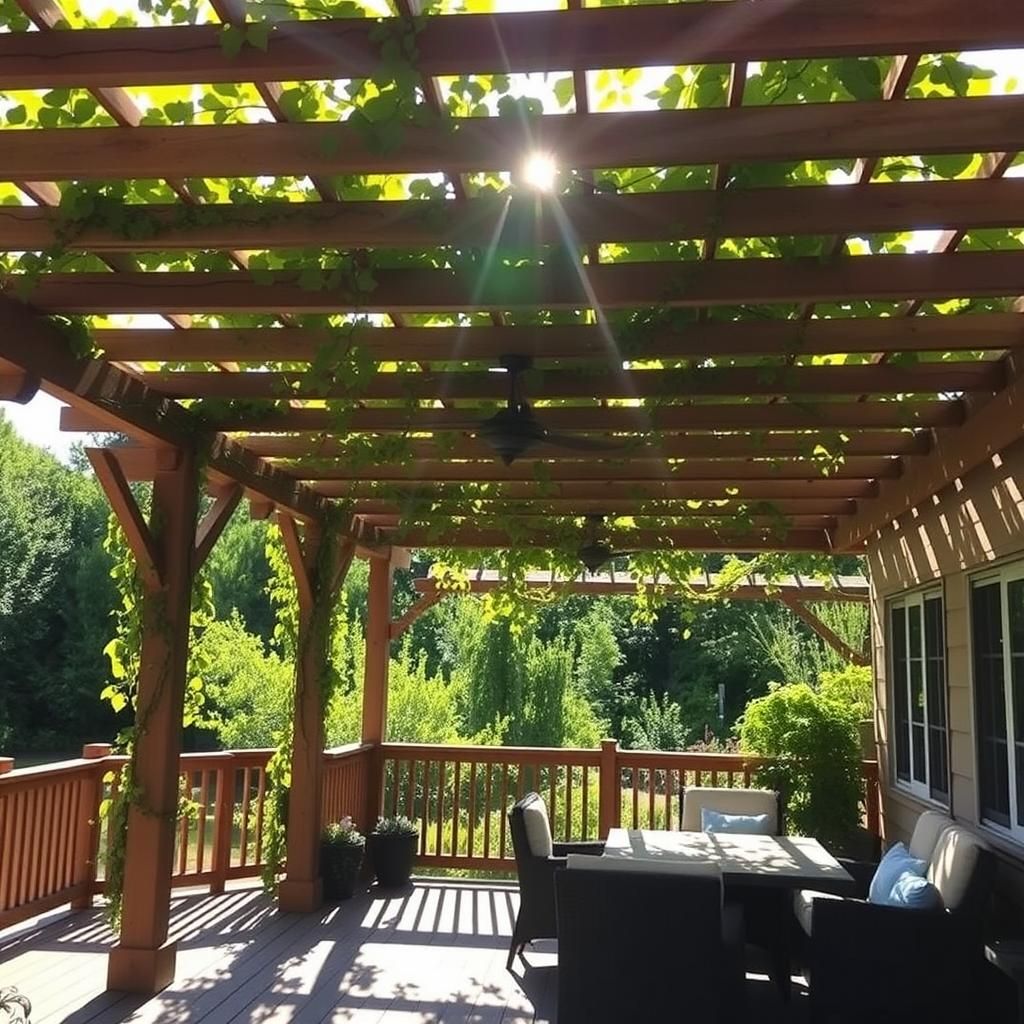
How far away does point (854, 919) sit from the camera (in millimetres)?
3730

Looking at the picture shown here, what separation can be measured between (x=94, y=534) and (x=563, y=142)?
21483mm

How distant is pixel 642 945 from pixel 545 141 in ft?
8.62

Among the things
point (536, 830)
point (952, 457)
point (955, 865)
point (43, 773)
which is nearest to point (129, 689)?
point (43, 773)

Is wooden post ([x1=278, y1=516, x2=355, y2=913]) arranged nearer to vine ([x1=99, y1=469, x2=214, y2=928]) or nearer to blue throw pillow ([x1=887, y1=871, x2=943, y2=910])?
vine ([x1=99, y1=469, x2=214, y2=928])

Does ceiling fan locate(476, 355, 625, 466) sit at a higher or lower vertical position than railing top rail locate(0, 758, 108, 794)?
higher

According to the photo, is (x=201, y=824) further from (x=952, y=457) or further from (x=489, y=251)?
(x=952, y=457)

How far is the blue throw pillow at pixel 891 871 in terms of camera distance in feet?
13.9

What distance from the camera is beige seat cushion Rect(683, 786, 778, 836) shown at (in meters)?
5.90

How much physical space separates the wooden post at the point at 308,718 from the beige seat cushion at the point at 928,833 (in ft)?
11.2

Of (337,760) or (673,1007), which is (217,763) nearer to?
(337,760)

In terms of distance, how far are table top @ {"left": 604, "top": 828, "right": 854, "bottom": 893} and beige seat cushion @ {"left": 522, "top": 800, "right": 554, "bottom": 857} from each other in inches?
11.8

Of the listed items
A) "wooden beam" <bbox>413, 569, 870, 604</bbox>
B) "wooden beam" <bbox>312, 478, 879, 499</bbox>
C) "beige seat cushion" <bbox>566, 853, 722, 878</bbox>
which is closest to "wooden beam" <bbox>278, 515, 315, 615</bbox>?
"wooden beam" <bbox>312, 478, 879, 499</bbox>

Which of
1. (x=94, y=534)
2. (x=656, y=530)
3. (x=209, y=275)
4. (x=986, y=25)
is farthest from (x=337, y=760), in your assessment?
(x=94, y=534)

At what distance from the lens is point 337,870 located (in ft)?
20.3
